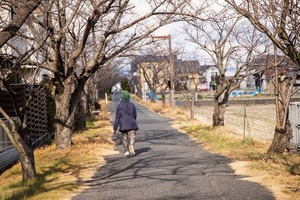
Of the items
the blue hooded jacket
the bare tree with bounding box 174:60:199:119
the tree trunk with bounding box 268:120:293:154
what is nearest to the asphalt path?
the blue hooded jacket

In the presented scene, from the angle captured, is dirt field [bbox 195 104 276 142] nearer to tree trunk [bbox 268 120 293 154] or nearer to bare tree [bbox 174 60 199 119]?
bare tree [bbox 174 60 199 119]

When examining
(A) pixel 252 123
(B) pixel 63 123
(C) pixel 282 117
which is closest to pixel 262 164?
(C) pixel 282 117

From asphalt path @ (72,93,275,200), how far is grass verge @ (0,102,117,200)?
0.32 m

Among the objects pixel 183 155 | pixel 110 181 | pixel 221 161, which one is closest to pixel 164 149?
pixel 183 155

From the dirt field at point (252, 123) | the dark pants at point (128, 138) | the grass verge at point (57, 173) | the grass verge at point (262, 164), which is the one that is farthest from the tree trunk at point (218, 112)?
the dark pants at point (128, 138)

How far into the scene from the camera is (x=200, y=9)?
1230 cm

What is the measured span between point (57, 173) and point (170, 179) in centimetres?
275

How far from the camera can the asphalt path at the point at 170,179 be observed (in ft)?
23.1

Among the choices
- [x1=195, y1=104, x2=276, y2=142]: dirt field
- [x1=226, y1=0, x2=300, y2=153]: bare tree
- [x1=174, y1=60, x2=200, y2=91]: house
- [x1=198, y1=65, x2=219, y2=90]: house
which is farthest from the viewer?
[x1=198, y1=65, x2=219, y2=90]: house

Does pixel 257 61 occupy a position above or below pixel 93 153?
above

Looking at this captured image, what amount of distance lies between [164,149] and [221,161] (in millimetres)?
3333

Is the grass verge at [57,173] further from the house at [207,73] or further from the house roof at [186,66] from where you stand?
the house roof at [186,66]

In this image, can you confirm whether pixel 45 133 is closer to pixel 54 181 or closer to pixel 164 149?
pixel 164 149

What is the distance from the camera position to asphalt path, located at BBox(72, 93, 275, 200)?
23.1 ft
